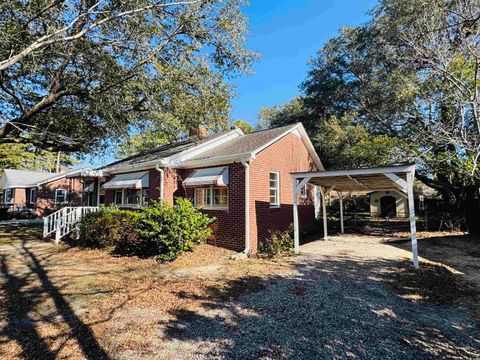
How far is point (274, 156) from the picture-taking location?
1343 cm

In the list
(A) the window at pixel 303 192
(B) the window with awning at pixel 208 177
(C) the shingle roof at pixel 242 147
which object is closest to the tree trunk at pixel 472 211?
(A) the window at pixel 303 192

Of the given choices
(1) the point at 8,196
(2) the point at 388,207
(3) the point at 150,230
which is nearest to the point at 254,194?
(3) the point at 150,230

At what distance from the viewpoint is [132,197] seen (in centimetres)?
1586

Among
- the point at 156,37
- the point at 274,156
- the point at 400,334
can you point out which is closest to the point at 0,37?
the point at 156,37

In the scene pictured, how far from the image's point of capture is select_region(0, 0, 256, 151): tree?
28.8 feet

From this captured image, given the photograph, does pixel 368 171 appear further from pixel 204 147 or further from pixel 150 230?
pixel 150 230

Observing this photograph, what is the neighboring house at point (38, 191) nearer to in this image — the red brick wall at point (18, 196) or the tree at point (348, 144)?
the red brick wall at point (18, 196)

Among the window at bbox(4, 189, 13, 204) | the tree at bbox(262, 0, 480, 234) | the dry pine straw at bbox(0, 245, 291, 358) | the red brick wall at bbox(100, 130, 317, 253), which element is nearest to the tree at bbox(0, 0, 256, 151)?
the red brick wall at bbox(100, 130, 317, 253)

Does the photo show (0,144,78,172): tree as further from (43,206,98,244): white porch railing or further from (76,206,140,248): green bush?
(76,206,140,248): green bush

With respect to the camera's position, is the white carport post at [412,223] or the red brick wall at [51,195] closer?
the white carport post at [412,223]

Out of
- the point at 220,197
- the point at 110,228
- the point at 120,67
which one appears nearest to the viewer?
the point at 120,67

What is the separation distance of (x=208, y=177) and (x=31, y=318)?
7.59 m

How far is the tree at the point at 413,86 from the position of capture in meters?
9.16

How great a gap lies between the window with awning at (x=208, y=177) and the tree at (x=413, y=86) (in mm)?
7873
